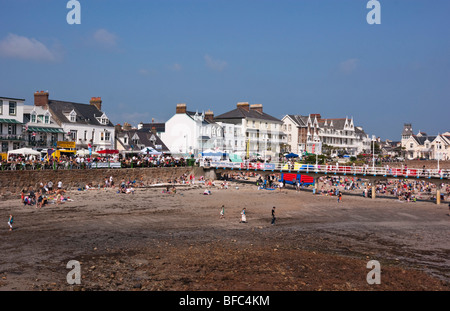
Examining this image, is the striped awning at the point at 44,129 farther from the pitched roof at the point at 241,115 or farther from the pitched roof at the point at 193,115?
the pitched roof at the point at 241,115

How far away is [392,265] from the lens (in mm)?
17016

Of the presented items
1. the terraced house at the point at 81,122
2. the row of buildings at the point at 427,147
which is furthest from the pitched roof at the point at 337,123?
the terraced house at the point at 81,122

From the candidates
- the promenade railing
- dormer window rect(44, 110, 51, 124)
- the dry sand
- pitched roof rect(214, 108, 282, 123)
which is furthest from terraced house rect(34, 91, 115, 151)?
pitched roof rect(214, 108, 282, 123)

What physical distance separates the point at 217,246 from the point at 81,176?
955 inches

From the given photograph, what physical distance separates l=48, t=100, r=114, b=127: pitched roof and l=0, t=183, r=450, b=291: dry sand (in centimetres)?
2191

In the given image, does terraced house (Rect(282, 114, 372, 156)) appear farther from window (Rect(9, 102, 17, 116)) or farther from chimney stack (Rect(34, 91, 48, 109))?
window (Rect(9, 102, 17, 116))

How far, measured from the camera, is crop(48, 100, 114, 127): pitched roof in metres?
51.6

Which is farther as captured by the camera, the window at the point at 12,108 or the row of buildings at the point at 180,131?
the row of buildings at the point at 180,131

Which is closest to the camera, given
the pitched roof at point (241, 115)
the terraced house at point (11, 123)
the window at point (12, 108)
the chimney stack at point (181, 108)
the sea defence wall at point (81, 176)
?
the sea defence wall at point (81, 176)

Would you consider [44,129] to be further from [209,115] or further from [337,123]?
[337,123]

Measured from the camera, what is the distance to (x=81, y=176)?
39781 millimetres

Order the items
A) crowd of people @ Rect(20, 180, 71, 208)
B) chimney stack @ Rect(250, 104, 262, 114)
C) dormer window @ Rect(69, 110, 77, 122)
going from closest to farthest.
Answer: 1. crowd of people @ Rect(20, 180, 71, 208)
2. dormer window @ Rect(69, 110, 77, 122)
3. chimney stack @ Rect(250, 104, 262, 114)

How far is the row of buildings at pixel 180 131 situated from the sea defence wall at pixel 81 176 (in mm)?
6594

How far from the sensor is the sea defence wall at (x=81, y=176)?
113 feet
